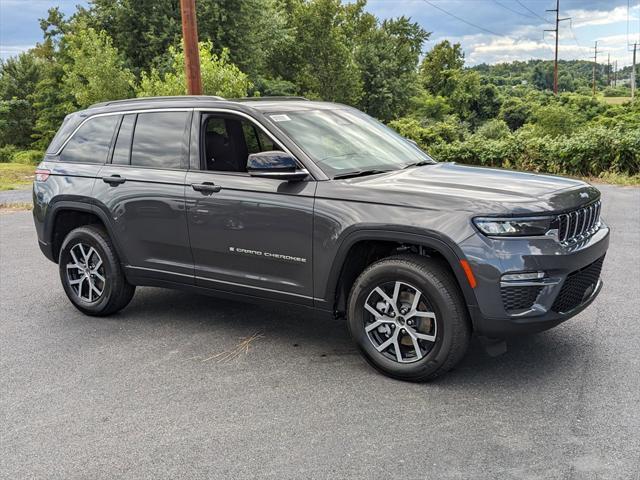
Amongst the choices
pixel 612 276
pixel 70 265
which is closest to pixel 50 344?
pixel 70 265

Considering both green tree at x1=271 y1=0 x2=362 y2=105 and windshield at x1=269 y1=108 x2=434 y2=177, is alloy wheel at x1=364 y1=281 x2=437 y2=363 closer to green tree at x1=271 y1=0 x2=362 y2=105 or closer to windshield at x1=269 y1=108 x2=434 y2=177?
windshield at x1=269 y1=108 x2=434 y2=177

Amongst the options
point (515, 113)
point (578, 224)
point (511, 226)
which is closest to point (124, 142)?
point (511, 226)

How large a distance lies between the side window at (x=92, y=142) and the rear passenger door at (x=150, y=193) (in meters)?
0.12

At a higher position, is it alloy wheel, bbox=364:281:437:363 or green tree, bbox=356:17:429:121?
green tree, bbox=356:17:429:121

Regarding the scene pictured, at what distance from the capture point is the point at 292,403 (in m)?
3.88

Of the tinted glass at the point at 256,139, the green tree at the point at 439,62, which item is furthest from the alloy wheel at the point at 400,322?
the green tree at the point at 439,62

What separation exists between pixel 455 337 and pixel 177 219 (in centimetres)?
235

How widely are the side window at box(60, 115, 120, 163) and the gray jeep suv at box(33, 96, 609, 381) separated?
0.01 m

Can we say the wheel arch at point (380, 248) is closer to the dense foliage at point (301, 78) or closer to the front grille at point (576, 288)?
the front grille at point (576, 288)

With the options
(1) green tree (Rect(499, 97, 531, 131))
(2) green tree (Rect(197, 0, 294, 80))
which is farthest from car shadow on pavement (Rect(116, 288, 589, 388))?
(1) green tree (Rect(499, 97, 531, 131))

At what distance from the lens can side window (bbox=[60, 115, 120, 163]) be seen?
18.3 ft

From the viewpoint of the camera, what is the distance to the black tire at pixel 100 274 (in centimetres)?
550

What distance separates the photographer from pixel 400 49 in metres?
60.7

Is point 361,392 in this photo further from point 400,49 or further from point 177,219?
point 400,49
